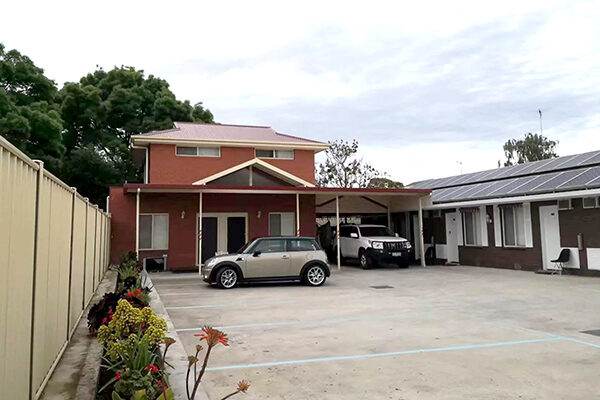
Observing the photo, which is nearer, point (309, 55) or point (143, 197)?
point (309, 55)

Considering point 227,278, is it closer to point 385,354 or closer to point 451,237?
point 385,354

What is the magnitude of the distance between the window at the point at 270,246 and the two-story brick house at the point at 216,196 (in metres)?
4.08

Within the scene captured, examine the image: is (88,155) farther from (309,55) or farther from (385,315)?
(385,315)

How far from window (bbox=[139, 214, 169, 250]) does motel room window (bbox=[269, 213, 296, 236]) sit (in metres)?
4.36

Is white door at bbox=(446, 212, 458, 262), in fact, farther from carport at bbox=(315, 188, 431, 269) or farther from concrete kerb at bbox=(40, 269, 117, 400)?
concrete kerb at bbox=(40, 269, 117, 400)

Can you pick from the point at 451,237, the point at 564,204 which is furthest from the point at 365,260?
the point at 564,204

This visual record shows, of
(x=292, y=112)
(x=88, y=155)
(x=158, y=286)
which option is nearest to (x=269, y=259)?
(x=158, y=286)

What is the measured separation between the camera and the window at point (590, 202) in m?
14.2

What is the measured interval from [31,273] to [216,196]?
15.5m

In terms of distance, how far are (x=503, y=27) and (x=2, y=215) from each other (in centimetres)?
1361

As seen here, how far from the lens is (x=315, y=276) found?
13.3 m

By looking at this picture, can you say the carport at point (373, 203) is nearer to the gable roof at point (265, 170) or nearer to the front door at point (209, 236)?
the gable roof at point (265, 170)

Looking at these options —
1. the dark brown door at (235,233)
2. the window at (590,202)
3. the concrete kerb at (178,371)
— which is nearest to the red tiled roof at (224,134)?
the dark brown door at (235,233)

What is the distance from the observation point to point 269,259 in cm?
1298
